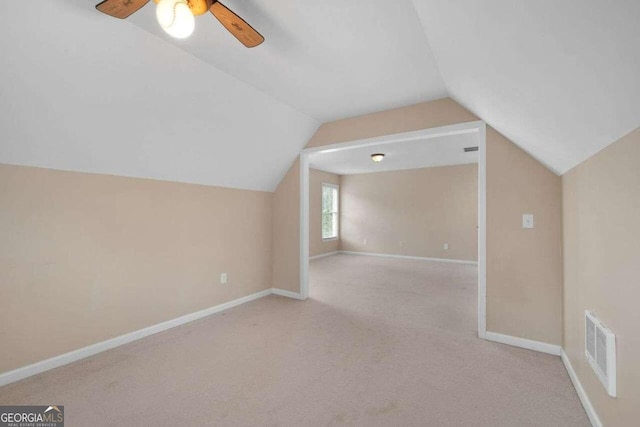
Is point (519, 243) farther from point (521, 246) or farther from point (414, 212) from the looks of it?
point (414, 212)

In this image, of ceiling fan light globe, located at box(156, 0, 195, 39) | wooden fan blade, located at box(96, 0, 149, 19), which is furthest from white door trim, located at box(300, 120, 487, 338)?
wooden fan blade, located at box(96, 0, 149, 19)

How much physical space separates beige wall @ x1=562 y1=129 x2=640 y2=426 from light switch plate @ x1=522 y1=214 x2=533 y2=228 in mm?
430

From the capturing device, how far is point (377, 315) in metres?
3.13

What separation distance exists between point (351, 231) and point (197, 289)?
539cm

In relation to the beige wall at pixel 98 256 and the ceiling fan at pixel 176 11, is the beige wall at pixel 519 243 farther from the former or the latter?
the beige wall at pixel 98 256

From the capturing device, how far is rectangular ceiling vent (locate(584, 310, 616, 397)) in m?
1.25

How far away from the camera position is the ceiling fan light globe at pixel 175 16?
1.23 m

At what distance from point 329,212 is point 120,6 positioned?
675cm

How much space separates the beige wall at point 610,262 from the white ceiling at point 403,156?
2.66 meters

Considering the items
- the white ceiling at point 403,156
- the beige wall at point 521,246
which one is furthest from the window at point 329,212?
the beige wall at point 521,246

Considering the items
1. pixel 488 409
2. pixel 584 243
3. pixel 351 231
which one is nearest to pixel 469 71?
pixel 584 243

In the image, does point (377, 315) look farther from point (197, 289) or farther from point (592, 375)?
point (197, 289)

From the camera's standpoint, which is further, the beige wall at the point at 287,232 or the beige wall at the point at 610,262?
the beige wall at the point at 287,232

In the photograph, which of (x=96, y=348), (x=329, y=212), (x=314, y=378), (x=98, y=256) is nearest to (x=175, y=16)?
(x=98, y=256)
